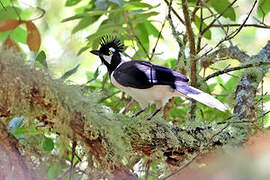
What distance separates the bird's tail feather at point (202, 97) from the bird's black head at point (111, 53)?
678mm

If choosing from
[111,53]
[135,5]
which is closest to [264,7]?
[135,5]

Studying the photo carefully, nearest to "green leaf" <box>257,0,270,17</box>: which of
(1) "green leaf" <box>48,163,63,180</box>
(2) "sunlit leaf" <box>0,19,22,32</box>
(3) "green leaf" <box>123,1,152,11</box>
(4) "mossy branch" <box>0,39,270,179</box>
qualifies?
(3) "green leaf" <box>123,1,152,11</box>

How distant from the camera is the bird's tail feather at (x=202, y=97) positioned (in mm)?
2432

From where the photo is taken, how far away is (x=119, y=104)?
11.1ft

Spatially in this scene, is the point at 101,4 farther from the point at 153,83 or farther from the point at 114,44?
the point at 153,83

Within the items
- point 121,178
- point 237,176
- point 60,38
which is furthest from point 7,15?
point 60,38

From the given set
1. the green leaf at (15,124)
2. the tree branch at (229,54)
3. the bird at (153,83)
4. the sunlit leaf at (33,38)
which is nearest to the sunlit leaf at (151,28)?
the tree branch at (229,54)

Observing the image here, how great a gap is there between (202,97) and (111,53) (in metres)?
0.87

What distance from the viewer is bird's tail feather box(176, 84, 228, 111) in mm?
2432

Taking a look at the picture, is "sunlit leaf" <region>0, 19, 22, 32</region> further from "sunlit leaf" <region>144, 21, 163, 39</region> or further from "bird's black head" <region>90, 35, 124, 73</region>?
"sunlit leaf" <region>144, 21, 163, 39</region>

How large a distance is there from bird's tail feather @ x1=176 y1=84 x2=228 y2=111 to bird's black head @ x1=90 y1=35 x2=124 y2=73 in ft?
2.22

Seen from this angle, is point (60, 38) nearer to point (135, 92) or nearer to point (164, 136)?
point (135, 92)

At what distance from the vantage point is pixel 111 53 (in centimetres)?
307

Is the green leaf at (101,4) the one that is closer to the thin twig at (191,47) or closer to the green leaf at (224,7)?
the thin twig at (191,47)
